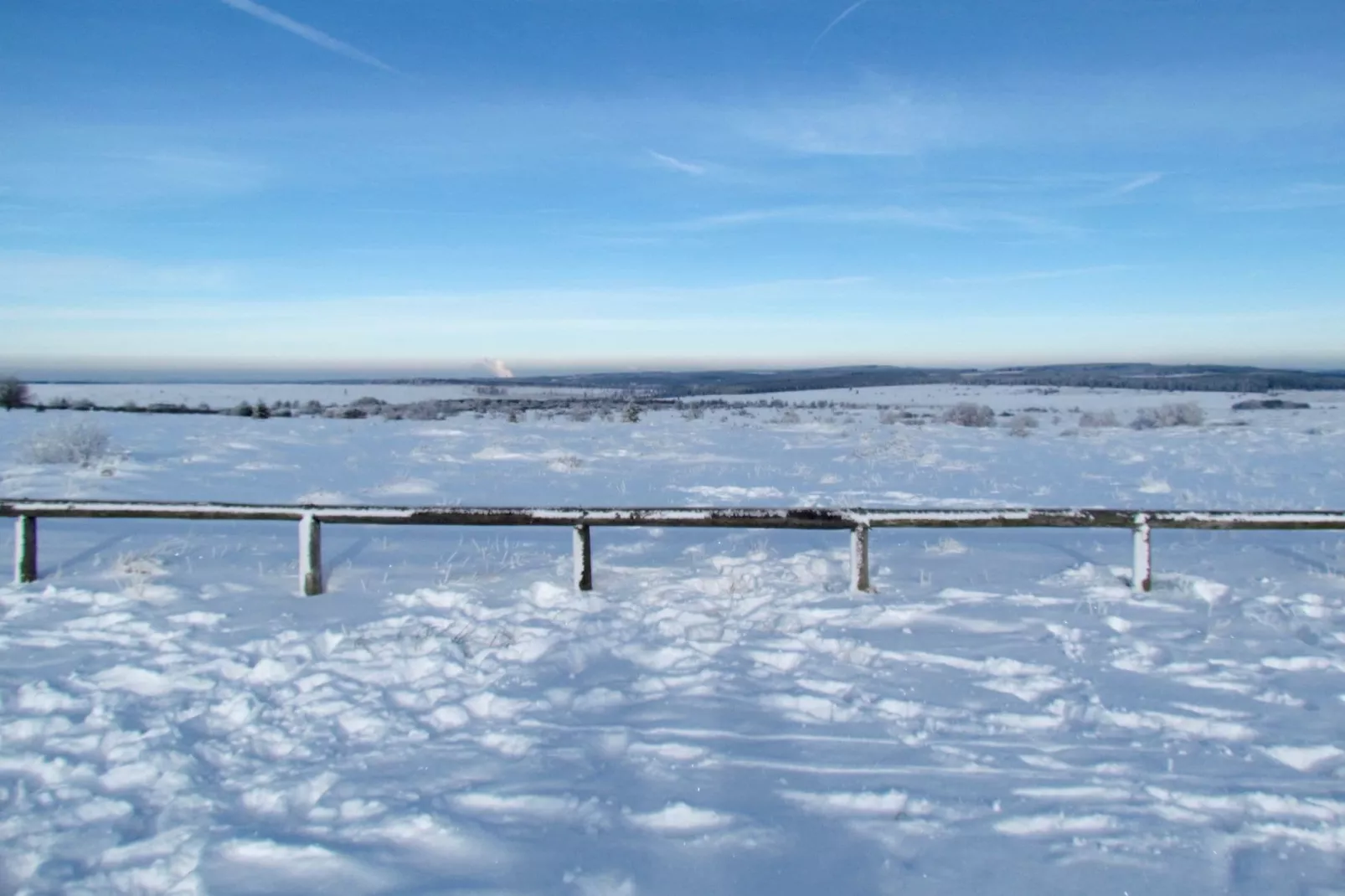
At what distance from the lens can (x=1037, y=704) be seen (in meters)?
5.40

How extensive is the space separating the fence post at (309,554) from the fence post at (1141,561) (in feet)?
24.0

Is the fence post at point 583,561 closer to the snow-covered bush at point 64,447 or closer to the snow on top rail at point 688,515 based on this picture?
the snow on top rail at point 688,515

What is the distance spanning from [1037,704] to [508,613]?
4.03 m

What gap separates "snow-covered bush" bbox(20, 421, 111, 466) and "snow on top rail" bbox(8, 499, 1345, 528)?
1057 centimetres

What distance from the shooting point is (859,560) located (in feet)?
26.0

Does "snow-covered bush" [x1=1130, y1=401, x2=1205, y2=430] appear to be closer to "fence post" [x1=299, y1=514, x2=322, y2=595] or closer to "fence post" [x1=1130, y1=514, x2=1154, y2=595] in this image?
"fence post" [x1=1130, y1=514, x2=1154, y2=595]

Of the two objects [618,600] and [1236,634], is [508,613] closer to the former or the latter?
[618,600]

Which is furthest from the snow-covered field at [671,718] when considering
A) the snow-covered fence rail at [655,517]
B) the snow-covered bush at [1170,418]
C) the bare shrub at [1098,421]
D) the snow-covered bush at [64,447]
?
the snow-covered bush at [1170,418]

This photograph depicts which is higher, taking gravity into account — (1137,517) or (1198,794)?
(1137,517)

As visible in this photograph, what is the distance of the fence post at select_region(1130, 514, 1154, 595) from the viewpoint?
7.90 m

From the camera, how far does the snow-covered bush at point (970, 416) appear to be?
127 ft

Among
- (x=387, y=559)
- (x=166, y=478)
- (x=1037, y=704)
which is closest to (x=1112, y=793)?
(x=1037, y=704)

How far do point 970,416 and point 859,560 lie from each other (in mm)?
33741

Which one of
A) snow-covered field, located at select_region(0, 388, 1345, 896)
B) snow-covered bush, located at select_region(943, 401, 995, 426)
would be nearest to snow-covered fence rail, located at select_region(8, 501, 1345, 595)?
snow-covered field, located at select_region(0, 388, 1345, 896)
